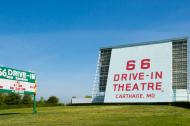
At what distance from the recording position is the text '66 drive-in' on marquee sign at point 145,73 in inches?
1864

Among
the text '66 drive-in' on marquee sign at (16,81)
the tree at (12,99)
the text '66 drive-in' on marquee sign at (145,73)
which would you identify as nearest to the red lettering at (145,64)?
the text '66 drive-in' on marquee sign at (145,73)

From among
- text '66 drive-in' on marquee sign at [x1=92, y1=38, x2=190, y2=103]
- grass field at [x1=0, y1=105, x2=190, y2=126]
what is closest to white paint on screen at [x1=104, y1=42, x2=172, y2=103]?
text '66 drive-in' on marquee sign at [x1=92, y1=38, x2=190, y2=103]

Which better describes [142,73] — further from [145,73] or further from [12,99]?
[12,99]

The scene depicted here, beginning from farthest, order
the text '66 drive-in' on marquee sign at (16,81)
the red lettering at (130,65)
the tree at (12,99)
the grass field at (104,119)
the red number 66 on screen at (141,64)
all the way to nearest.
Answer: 1. the tree at (12,99)
2. the red lettering at (130,65)
3. the red number 66 on screen at (141,64)
4. the text '66 drive-in' on marquee sign at (16,81)
5. the grass field at (104,119)

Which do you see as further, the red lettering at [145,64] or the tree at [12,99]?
the tree at [12,99]

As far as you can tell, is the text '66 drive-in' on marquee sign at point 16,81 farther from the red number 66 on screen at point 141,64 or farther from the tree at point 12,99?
the tree at point 12,99

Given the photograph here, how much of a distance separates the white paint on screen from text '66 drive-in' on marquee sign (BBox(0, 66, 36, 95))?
23347mm

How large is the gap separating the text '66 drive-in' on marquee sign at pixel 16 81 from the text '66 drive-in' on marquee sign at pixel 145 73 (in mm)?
23347

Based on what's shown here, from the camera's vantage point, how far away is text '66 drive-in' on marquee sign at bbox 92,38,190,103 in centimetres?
4734

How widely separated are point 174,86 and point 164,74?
7.42 feet

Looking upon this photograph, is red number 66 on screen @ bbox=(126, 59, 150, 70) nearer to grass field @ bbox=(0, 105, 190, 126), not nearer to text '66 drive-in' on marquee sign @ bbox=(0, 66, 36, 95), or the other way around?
text '66 drive-in' on marquee sign @ bbox=(0, 66, 36, 95)

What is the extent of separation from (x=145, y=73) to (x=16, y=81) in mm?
26832

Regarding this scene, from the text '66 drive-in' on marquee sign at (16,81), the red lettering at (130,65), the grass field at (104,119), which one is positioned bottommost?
the grass field at (104,119)

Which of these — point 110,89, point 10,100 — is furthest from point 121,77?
point 10,100
